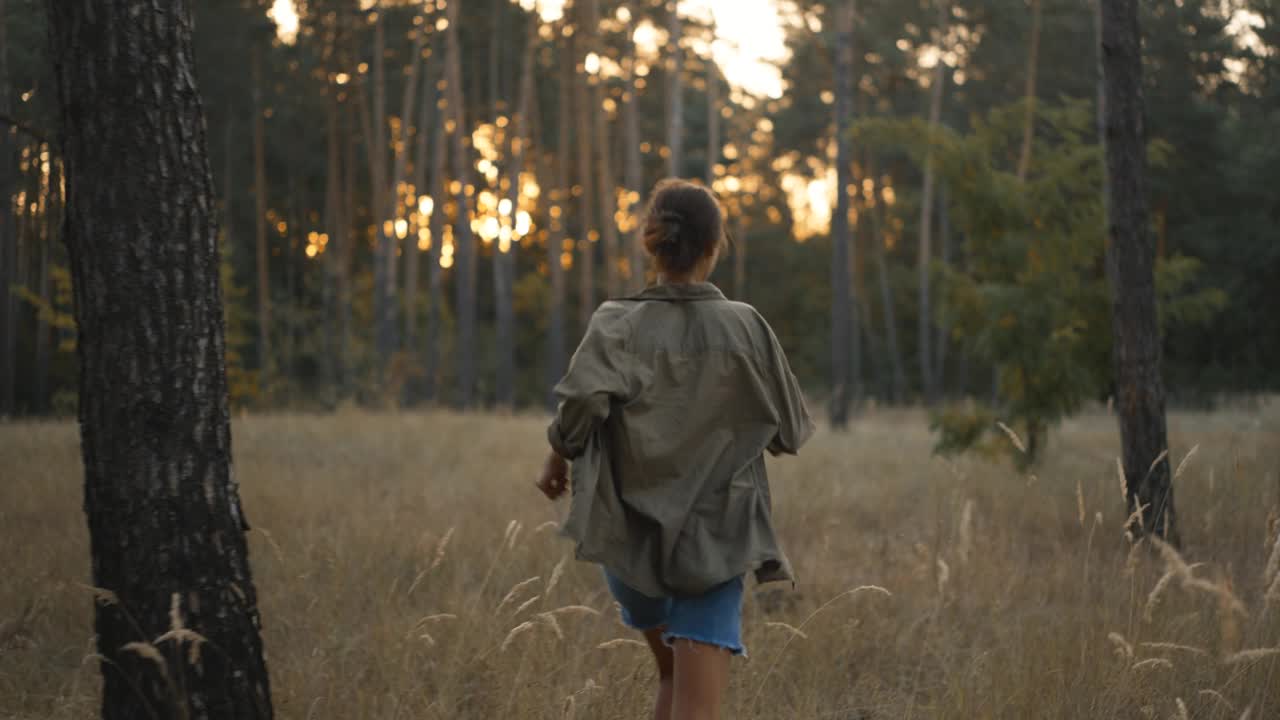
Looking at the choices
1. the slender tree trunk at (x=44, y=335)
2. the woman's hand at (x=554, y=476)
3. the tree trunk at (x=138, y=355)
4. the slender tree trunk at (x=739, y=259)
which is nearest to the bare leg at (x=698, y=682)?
the woman's hand at (x=554, y=476)

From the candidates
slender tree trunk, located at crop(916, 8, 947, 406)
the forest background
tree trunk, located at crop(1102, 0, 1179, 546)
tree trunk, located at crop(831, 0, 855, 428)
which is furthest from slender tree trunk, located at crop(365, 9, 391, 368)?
tree trunk, located at crop(1102, 0, 1179, 546)

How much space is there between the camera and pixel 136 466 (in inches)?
107

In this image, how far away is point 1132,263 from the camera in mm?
6316

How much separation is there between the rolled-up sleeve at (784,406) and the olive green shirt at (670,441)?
3 centimetres

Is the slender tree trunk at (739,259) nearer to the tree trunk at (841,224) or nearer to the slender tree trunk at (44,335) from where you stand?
the tree trunk at (841,224)

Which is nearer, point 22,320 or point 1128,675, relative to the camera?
point 1128,675

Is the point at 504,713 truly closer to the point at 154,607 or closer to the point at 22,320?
the point at 154,607

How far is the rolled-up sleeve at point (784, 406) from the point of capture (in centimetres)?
267

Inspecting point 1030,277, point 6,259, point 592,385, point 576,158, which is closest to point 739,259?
point 576,158

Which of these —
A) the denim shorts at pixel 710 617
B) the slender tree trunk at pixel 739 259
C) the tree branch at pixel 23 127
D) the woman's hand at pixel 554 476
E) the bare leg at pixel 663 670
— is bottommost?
the bare leg at pixel 663 670

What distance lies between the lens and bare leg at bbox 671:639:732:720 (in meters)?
2.48

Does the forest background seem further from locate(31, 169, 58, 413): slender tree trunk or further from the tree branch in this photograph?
the tree branch

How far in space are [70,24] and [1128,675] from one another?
3994 mm

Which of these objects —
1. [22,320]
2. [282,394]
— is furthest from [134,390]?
[22,320]
